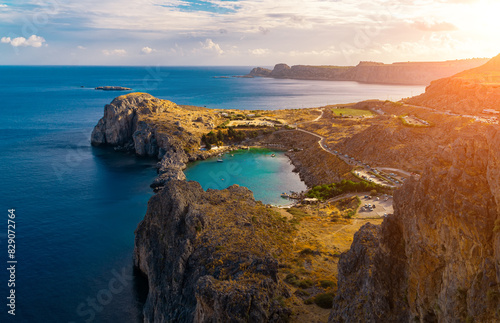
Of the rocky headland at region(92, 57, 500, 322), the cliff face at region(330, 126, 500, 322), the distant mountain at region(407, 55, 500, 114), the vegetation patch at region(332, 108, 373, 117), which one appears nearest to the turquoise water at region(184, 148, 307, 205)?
the rocky headland at region(92, 57, 500, 322)

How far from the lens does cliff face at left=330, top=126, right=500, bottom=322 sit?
57.7 ft

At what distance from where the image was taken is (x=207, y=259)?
40.9 meters

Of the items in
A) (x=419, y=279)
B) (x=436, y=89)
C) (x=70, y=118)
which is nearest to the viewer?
(x=419, y=279)

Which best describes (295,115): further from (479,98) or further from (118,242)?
(118,242)

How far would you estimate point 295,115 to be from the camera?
17138cm

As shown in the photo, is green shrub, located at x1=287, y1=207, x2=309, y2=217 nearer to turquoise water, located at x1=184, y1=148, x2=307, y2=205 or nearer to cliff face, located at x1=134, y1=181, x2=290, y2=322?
cliff face, located at x1=134, y1=181, x2=290, y2=322

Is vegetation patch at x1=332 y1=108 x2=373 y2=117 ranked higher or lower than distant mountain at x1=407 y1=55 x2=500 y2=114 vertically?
lower

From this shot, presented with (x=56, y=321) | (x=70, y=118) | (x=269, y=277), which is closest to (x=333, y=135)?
(x=269, y=277)

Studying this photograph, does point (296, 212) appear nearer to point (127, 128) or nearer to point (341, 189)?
point (341, 189)

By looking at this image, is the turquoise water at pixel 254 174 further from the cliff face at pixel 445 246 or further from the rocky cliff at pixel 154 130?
the cliff face at pixel 445 246

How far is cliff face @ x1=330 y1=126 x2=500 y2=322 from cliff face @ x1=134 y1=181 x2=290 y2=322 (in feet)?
32.6

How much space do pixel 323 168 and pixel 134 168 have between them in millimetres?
59764

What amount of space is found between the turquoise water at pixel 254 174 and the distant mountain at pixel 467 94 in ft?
189

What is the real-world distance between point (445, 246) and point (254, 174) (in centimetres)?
8302
